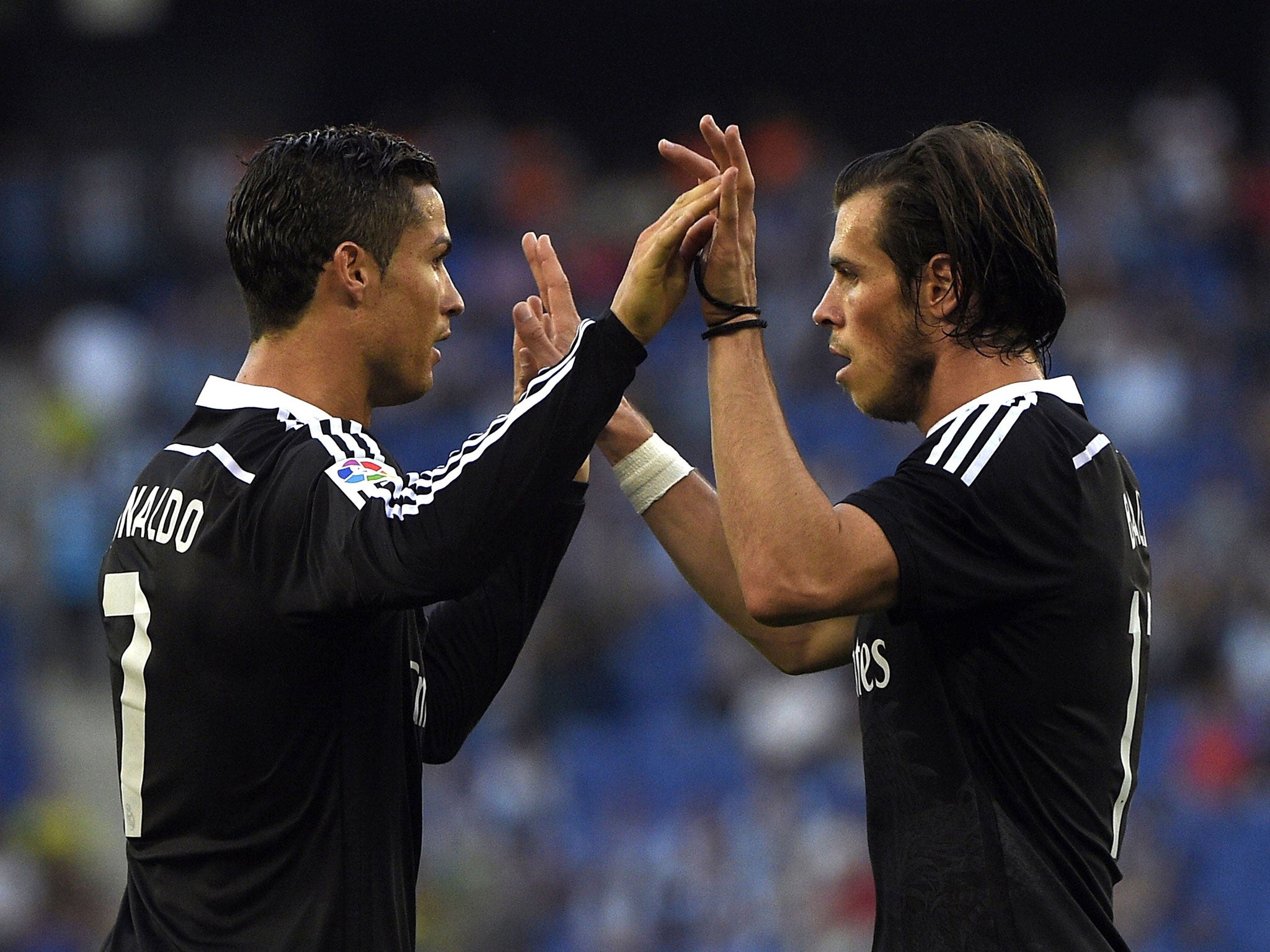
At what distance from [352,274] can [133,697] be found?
85 centimetres

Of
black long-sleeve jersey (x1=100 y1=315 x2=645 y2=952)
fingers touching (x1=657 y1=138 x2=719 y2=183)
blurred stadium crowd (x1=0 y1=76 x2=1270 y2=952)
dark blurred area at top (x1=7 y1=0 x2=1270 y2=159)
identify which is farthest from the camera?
dark blurred area at top (x1=7 y1=0 x2=1270 y2=159)

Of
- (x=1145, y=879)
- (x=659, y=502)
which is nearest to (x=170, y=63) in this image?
(x=1145, y=879)

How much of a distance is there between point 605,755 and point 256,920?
24.0 ft

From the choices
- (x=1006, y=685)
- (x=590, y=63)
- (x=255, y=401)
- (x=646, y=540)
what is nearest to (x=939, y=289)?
(x=1006, y=685)

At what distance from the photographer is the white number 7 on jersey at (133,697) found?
2814mm

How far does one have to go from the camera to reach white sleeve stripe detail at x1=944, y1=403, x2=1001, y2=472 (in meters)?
2.80

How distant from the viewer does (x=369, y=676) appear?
2822 mm

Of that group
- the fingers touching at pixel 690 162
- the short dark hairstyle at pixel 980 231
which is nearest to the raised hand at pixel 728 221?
the fingers touching at pixel 690 162

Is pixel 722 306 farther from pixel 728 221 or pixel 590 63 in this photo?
pixel 590 63

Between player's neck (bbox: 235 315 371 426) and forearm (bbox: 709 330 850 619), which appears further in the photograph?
player's neck (bbox: 235 315 371 426)

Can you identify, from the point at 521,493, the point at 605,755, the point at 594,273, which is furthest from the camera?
the point at 594,273

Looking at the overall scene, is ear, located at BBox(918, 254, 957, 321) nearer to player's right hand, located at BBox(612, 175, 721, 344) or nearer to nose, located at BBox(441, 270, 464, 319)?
player's right hand, located at BBox(612, 175, 721, 344)

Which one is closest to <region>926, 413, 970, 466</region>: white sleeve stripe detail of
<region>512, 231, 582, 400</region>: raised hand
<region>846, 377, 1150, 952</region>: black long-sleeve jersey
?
<region>846, 377, 1150, 952</region>: black long-sleeve jersey

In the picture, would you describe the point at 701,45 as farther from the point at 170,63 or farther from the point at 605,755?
the point at 605,755
